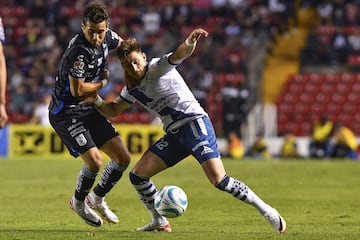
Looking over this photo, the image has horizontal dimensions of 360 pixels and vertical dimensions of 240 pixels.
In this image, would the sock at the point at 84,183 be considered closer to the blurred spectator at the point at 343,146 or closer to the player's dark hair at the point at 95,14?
the player's dark hair at the point at 95,14

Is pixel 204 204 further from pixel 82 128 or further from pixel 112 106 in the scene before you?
pixel 112 106

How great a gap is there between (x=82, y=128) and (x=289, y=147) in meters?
16.5

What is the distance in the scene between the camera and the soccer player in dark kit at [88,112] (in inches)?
405

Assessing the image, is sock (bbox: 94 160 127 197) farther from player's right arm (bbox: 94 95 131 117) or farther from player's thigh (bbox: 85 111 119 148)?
player's right arm (bbox: 94 95 131 117)

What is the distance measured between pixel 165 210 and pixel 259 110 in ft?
60.1

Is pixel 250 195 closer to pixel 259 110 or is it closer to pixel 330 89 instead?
pixel 259 110

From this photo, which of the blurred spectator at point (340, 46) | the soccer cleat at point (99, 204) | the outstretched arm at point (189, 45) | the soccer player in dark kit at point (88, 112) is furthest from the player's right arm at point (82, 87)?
the blurred spectator at point (340, 46)

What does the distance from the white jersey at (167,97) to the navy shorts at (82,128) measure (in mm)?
840

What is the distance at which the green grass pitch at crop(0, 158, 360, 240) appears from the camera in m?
10.3

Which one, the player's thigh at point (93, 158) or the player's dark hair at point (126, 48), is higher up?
the player's dark hair at point (126, 48)

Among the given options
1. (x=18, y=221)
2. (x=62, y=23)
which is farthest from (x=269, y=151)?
(x=18, y=221)

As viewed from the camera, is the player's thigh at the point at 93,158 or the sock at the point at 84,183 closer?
the player's thigh at the point at 93,158

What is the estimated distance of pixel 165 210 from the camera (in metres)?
10.2

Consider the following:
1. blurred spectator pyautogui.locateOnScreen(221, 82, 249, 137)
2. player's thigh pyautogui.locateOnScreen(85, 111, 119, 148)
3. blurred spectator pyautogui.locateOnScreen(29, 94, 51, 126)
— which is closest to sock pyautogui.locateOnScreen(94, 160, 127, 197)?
player's thigh pyautogui.locateOnScreen(85, 111, 119, 148)
